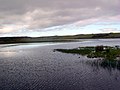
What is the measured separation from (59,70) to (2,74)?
13.6 metres

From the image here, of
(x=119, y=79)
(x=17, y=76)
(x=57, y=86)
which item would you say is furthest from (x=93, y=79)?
(x=17, y=76)

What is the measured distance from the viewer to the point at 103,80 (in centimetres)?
4344

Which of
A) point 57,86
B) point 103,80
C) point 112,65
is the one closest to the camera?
point 57,86

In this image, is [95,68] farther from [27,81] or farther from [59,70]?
[27,81]

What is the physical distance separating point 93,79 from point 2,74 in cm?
2191

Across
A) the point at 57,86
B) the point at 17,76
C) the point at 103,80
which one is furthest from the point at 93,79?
the point at 17,76

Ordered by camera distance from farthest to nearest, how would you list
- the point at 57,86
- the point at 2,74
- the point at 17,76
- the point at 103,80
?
the point at 2,74 → the point at 17,76 → the point at 103,80 → the point at 57,86

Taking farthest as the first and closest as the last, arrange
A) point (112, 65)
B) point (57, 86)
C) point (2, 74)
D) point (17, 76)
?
point (112, 65)
point (2, 74)
point (17, 76)
point (57, 86)

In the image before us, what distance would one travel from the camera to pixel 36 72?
53406mm

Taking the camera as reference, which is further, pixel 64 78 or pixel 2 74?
pixel 2 74

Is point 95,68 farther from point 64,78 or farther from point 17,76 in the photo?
point 17,76

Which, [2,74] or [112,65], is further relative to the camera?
[112,65]

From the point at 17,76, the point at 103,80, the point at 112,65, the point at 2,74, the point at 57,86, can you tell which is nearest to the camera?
the point at 57,86

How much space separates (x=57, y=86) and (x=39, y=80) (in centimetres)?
611
